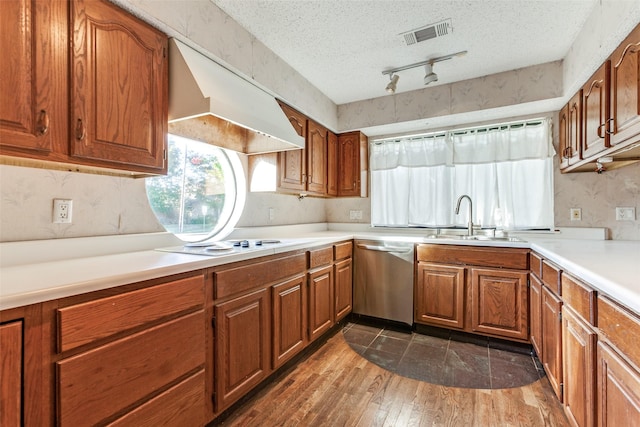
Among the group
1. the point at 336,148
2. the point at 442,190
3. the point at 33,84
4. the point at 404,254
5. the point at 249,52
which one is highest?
the point at 249,52

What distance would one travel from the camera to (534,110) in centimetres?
272

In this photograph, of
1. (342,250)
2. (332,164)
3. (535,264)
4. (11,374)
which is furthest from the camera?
(332,164)

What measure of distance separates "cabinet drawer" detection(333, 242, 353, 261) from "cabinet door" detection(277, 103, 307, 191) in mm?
645

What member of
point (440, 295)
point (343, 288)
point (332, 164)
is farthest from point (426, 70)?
point (343, 288)

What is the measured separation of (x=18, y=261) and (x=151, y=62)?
3.64ft

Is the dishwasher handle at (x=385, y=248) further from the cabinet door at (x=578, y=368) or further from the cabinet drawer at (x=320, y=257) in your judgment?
the cabinet door at (x=578, y=368)

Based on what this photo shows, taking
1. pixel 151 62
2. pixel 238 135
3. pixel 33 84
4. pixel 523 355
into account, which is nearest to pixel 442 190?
pixel 523 355

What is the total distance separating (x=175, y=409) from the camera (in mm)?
1301

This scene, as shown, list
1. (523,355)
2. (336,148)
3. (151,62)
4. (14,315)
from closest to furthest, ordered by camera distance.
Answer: (14,315)
(151,62)
(523,355)
(336,148)

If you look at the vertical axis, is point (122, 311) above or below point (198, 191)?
below

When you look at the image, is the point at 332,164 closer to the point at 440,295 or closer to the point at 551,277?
the point at 440,295

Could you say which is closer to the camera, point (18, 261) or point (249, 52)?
point (18, 261)

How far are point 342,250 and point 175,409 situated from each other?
1780mm

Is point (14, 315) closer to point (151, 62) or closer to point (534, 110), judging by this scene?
point (151, 62)
